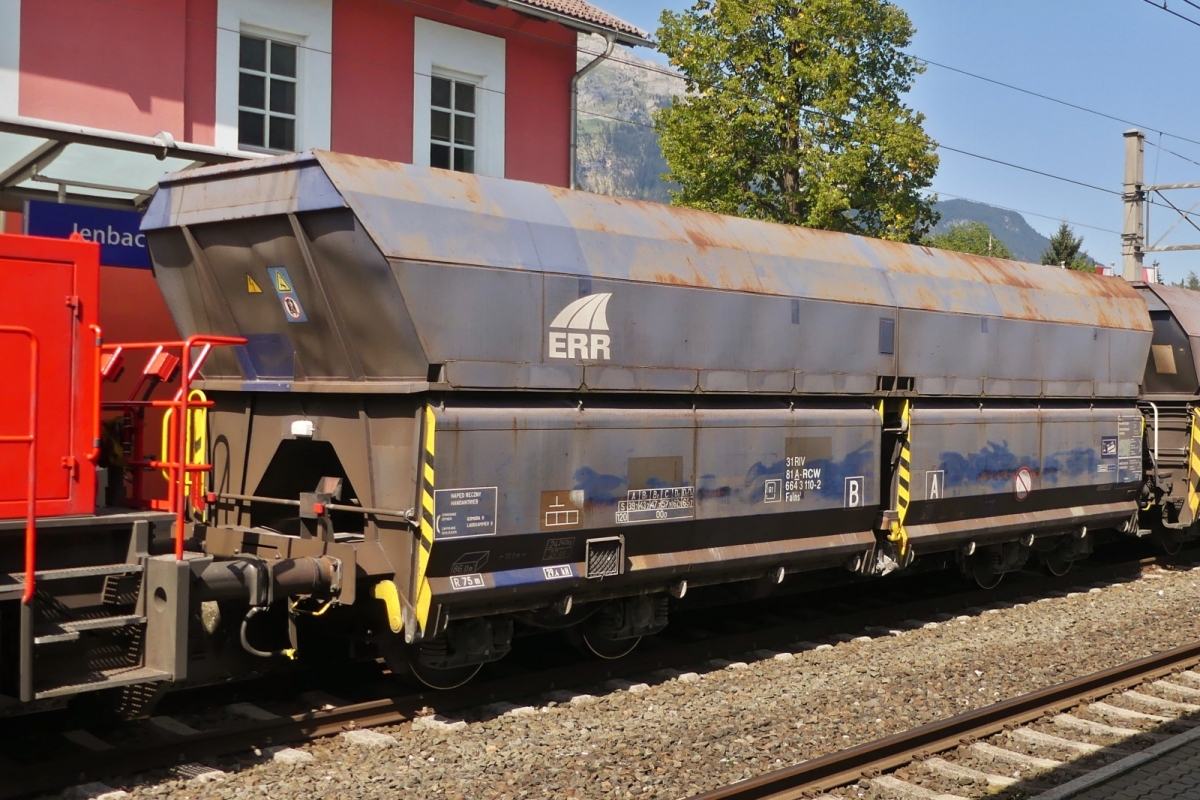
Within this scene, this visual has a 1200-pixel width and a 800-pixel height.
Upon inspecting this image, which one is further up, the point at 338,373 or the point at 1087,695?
the point at 338,373

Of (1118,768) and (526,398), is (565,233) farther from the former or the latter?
(1118,768)

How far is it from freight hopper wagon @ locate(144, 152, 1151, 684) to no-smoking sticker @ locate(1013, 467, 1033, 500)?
1439 mm

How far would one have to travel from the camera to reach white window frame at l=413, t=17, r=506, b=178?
16.6 meters

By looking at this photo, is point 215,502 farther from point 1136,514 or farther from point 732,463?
point 1136,514

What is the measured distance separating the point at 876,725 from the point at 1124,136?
23.6 meters

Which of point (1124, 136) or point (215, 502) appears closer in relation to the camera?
point (215, 502)

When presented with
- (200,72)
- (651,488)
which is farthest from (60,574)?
(200,72)

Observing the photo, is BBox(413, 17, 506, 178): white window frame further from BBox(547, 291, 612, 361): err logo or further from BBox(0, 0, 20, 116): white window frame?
BBox(547, 291, 612, 361): err logo

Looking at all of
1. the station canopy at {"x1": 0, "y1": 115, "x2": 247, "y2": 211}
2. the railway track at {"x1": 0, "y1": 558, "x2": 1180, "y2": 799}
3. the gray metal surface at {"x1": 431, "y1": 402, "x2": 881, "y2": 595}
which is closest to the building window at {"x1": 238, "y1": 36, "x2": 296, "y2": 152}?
the station canopy at {"x1": 0, "y1": 115, "x2": 247, "y2": 211}

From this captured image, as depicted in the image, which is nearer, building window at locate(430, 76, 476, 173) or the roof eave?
the roof eave

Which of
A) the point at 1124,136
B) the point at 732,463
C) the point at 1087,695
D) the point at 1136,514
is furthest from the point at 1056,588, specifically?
the point at 1124,136

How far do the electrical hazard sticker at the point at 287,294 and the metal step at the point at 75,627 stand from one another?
243 cm

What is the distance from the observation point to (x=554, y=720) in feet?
26.4

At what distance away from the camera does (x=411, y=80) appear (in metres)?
16.5
